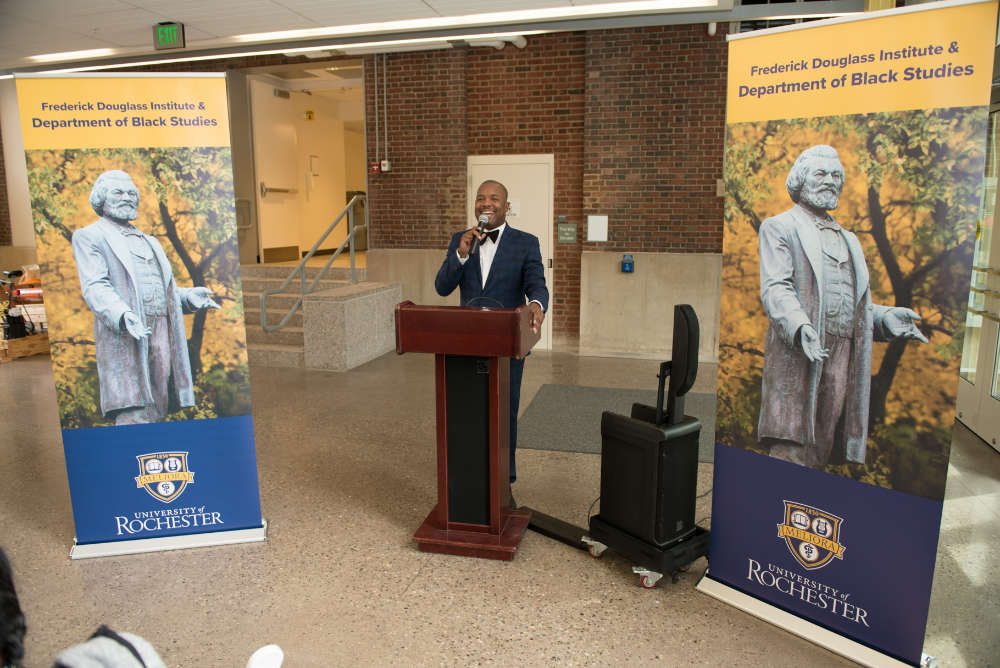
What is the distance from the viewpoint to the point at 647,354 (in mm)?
7773

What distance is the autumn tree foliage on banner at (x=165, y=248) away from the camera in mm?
2914

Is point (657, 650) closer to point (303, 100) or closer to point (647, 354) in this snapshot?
point (647, 354)

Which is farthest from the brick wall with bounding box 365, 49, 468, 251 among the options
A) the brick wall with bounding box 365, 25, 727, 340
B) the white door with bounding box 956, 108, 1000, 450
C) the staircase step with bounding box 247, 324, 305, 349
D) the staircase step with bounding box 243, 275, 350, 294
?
the white door with bounding box 956, 108, 1000, 450

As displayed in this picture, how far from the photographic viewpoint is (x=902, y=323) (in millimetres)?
2199

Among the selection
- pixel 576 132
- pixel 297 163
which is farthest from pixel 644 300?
pixel 297 163

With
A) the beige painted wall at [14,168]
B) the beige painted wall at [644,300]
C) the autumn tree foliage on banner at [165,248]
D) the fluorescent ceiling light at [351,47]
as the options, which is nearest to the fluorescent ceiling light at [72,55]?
the fluorescent ceiling light at [351,47]

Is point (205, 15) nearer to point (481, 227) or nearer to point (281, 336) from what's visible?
point (281, 336)

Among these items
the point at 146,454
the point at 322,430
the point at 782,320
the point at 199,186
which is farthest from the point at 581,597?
the point at 322,430

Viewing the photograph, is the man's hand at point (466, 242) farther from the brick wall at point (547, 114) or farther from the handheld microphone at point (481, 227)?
the brick wall at point (547, 114)

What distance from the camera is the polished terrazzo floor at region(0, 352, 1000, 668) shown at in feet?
8.04

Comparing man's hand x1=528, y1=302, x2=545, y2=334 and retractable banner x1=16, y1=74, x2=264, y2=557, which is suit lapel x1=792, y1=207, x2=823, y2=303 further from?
retractable banner x1=16, y1=74, x2=264, y2=557

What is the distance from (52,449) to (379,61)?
19.2ft

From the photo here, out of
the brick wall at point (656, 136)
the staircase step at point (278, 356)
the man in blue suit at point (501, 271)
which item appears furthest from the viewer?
the brick wall at point (656, 136)

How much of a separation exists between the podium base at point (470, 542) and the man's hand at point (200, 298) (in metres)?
1.46
